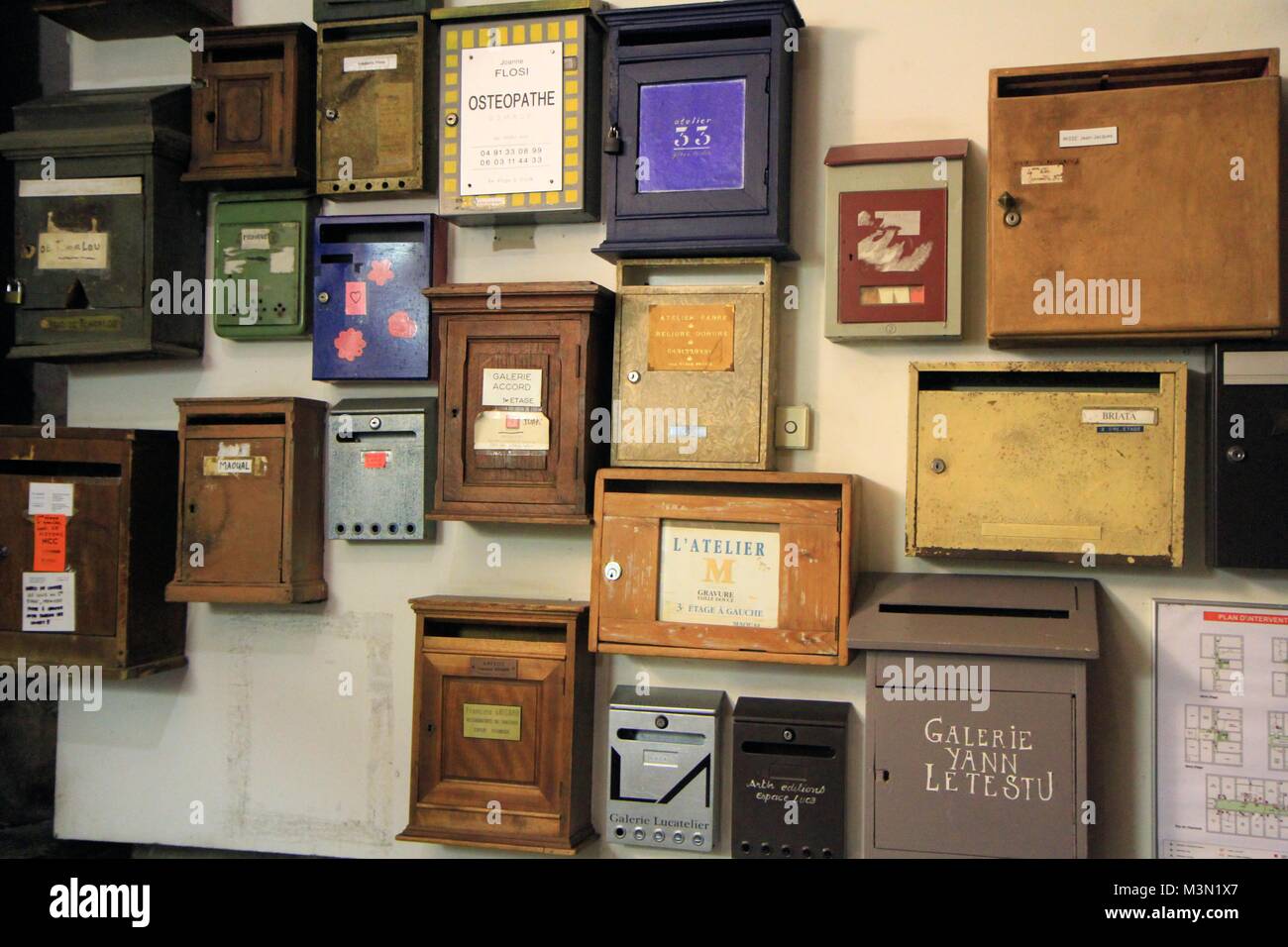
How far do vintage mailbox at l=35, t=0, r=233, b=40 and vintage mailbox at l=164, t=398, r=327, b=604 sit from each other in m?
1.03

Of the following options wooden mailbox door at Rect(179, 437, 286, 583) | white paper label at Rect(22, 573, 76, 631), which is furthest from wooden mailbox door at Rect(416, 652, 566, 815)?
white paper label at Rect(22, 573, 76, 631)

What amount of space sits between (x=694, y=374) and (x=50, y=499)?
66.3 inches

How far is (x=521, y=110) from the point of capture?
2.98 metres

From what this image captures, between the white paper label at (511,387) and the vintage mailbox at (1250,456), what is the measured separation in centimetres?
150

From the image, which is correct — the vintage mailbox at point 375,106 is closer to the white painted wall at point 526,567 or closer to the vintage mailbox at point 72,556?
the white painted wall at point 526,567

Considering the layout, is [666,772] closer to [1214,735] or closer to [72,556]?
[1214,735]

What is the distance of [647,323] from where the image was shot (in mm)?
2879

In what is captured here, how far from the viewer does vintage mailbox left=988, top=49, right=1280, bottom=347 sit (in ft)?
8.04

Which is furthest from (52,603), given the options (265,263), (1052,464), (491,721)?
(1052,464)

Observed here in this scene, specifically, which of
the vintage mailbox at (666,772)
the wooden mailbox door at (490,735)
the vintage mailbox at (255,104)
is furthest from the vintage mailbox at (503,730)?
the vintage mailbox at (255,104)

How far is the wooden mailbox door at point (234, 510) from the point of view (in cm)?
304
